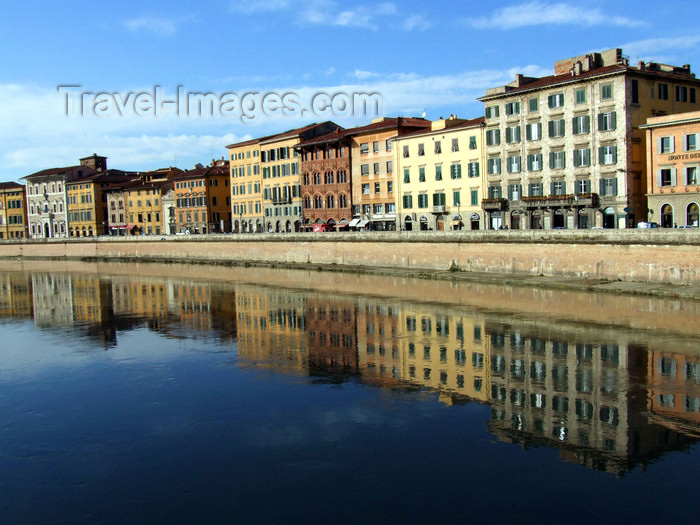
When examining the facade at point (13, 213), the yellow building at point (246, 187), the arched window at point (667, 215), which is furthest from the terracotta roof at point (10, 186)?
the arched window at point (667, 215)

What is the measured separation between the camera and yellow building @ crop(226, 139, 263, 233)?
310 feet

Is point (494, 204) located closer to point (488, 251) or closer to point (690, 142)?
point (488, 251)

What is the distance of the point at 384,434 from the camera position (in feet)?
54.0

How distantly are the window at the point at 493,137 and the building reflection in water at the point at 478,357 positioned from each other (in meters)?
24.5

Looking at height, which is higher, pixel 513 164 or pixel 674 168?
pixel 513 164

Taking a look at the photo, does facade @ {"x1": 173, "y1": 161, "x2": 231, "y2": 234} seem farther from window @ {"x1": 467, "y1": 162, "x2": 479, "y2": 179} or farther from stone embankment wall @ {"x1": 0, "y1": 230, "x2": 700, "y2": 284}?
window @ {"x1": 467, "y1": 162, "x2": 479, "y2": 179}

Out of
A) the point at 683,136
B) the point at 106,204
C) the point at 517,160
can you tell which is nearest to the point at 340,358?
the point at 683,136

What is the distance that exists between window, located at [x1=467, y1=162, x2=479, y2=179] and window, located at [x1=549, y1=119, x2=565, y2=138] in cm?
828

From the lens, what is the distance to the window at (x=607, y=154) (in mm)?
51719

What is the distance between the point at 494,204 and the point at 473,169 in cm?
451

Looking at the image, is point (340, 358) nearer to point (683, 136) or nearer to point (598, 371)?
point (598, 371)

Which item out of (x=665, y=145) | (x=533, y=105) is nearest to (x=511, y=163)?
(x=533, y=105)

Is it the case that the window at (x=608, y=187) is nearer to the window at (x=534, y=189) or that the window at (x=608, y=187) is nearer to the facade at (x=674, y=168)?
the facade at (x=674, y=168)

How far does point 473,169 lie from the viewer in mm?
62906
